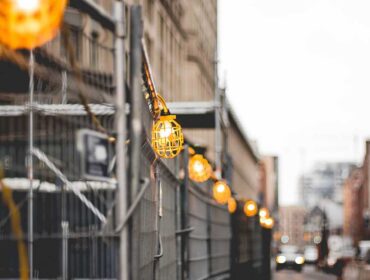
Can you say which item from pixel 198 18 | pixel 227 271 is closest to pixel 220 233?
pixel 227 271

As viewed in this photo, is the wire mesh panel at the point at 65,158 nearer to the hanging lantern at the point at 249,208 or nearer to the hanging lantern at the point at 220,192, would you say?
the hanging lantern at the point at 220,192

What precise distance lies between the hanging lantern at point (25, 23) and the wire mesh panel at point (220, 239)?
33.9 ft

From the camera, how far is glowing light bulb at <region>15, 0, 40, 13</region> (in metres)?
4.30

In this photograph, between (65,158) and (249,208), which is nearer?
(65,158)

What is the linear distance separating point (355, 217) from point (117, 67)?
450 feet

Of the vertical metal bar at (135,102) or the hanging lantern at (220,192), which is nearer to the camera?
the vertical metal bar at (135,102)

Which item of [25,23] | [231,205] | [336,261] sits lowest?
[336,261]

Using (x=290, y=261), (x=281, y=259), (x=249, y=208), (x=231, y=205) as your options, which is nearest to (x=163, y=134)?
(x=231, y=205)

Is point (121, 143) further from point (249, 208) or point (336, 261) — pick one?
point (336, 261)

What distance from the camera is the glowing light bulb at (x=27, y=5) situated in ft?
14.1

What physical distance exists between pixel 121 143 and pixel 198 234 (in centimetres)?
752

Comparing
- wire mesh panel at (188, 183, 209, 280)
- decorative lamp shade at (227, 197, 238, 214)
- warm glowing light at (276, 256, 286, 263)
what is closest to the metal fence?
wire mesh panel at (188, 183, 209, 280)

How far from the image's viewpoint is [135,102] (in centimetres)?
555

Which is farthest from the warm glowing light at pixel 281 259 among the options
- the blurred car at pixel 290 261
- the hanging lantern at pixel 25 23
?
the hanging lantern at pixel 25 23
